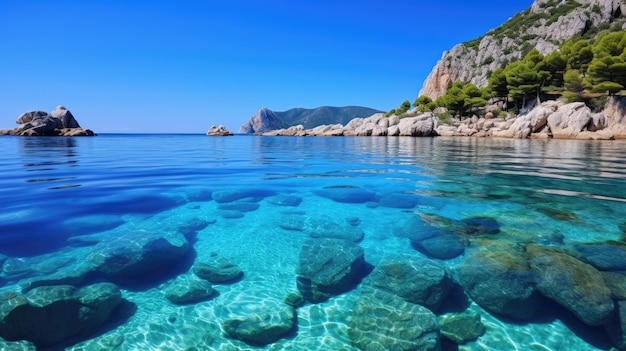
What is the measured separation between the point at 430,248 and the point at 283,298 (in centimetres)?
288

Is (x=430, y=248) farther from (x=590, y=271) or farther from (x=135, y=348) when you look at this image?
(x=135, y=348)

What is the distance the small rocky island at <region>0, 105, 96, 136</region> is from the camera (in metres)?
65.1

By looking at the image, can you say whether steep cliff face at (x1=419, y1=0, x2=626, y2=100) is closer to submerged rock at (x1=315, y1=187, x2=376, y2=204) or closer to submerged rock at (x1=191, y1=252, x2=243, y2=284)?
submerged rock at (x1=315, y1=187, x2=376, y2=204)

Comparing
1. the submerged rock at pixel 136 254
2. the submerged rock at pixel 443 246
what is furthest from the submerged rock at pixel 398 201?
the submerged rock at pixel 136 254

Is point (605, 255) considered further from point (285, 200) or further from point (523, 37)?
point (523, 37)

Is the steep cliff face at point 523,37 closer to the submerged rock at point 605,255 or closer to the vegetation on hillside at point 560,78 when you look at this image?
the vegetation on hillside at point 560,78

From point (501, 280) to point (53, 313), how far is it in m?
5.85

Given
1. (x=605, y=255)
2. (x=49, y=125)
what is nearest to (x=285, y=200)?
(x=605, y=255)

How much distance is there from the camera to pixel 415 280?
447cm

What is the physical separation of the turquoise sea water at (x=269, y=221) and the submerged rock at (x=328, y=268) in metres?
0.19

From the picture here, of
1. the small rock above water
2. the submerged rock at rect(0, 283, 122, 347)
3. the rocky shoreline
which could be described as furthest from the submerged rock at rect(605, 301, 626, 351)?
the small rock above water

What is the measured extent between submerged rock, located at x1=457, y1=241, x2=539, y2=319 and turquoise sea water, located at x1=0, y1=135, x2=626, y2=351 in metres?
0.17

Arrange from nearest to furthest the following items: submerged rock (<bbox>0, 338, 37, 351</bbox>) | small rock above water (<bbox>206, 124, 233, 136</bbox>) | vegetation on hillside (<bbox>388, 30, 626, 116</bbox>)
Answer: submerged rock (<bbox>0, 338, 37, 351</bbox>), vegetation on hillside (<bbox>388, 30, 626, 116</bbox>), small rock above water (<bbox>206, 124, 233, 136</bbox>)

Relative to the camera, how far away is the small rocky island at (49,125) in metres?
65.1
